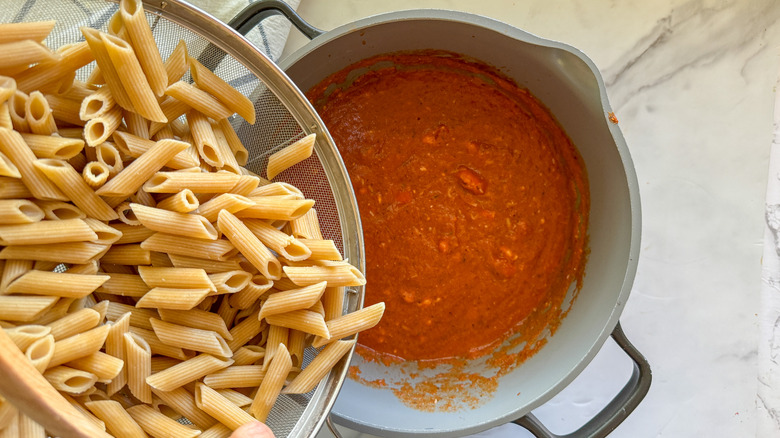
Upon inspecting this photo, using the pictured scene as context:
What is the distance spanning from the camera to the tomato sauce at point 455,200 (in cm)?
160

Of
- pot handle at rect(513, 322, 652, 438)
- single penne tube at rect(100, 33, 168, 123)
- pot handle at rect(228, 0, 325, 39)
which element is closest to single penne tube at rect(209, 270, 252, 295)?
single penne tube at rect(100, 33, 168, 123)

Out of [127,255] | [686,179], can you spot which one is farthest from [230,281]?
[686,179]

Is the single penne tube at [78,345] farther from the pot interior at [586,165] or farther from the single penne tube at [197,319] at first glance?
the pot interior at [586,165]

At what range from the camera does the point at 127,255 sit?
1141mm

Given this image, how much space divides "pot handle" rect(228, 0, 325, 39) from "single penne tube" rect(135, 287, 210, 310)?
649 millimetres

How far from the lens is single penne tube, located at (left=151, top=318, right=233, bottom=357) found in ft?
3.70

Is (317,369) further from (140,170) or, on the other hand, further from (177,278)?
(140,170)

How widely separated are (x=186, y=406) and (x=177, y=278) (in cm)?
28

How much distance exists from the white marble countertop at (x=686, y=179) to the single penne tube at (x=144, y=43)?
73 centimetres

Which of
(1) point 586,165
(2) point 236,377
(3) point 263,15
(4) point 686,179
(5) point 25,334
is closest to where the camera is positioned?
(5) point 25,334

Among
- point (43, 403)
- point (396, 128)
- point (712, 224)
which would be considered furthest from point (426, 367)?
point (43, 403)

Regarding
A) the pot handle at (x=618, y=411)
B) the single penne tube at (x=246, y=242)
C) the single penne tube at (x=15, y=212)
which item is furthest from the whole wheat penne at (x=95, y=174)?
the pot handle at (x=618, y=411)

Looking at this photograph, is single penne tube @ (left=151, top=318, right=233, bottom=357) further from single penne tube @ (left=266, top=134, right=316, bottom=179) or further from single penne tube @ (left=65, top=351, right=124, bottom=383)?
single penne tube @ (left=266, top=134, right=316, bottom=179)

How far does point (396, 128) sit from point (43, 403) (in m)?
1.12
